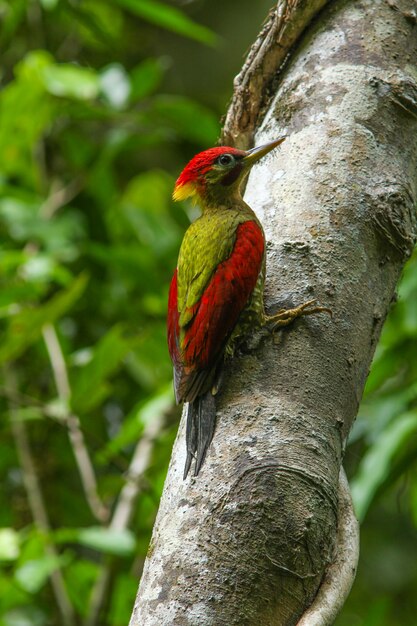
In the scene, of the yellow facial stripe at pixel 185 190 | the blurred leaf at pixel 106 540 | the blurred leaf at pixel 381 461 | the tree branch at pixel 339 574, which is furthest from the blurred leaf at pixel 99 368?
the tree branch at pixel 339 574

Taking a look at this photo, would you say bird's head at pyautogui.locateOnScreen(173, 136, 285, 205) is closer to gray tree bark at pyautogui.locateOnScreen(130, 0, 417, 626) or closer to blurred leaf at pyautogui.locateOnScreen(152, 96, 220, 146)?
gray tree bark at pyautogui.locateOnScreen(130, 0, 417, 626)

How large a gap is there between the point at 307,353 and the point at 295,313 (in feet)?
0.33

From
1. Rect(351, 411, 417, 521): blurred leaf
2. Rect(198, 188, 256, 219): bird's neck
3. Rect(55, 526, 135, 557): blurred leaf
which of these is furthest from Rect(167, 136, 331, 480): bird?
Rect(55, 526, 135, 557): blurred leaf

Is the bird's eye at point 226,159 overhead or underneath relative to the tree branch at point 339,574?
overhead

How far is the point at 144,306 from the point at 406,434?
1.96 m

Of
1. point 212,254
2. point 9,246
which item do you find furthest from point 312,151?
point 9,246

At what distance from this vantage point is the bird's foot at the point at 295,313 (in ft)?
6.44

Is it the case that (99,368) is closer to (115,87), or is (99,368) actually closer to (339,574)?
(115,87)

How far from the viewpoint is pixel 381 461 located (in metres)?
2.80

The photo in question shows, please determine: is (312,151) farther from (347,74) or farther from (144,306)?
(144,306)

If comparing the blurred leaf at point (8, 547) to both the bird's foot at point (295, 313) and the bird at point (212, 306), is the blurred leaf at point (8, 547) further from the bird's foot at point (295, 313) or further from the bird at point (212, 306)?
the bird's foot at point (295, 313)

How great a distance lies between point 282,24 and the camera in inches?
100

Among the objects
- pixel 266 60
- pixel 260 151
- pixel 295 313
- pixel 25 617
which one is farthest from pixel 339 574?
pixel 25 617

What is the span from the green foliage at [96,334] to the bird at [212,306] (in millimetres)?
935
